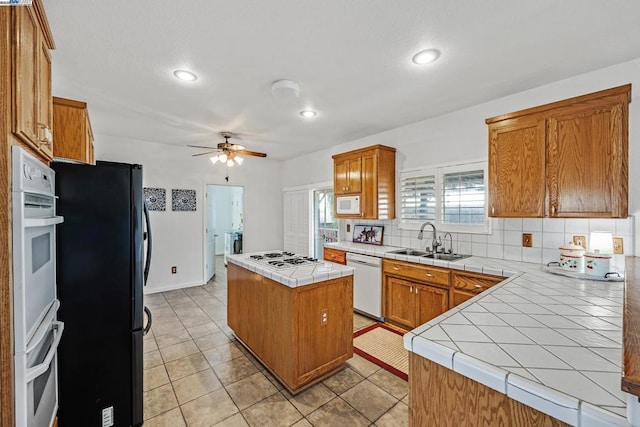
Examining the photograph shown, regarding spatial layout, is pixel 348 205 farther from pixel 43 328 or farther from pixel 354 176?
pixel 43 328

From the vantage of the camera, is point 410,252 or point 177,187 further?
point 177,187

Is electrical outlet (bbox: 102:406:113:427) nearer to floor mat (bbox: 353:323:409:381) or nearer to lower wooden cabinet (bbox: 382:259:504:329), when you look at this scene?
floor mat (bbox: 353:323:409:381)

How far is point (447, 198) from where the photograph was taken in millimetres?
3316

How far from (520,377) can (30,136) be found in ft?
6.17

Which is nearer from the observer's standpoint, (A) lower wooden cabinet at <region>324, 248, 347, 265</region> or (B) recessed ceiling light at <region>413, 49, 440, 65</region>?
(B) recessed ceiling light at <region>413, 49, 440, 65</region>

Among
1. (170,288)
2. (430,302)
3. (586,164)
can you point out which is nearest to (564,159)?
(586,164)

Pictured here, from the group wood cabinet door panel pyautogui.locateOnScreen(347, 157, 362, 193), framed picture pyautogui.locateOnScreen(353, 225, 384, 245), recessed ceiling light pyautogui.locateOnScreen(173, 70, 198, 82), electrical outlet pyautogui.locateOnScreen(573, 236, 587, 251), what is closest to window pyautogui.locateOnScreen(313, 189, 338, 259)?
framed picture pyautogui.locateOnScreen(353, 225, 384, 245)

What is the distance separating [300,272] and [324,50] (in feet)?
5.54

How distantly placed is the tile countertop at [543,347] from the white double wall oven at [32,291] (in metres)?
1.34

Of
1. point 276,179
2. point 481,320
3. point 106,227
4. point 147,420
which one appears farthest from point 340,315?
point 276,179

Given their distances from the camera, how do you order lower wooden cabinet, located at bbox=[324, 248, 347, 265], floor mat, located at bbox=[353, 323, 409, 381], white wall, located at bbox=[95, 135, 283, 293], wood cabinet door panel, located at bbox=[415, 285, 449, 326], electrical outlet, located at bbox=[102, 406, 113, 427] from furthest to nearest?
white wall, located at bbox=[95, 135, 283, 293] < lower wooden cabinet, located at bbox=[324, 248, 347, 265] < wood cabinet door panel, located at bbox=[415, 285, 449, 326] < floor mat, located at bbox=[353, 323, 409, 381] < electrical outlet, located at bbox=[102, 406, 113, 427]

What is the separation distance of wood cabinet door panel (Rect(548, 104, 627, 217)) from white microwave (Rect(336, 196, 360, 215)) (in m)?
2.18

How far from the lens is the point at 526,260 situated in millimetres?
2666

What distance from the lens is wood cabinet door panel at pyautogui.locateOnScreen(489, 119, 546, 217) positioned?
2244 millimetres
